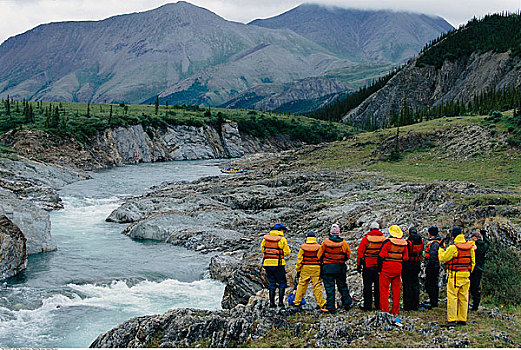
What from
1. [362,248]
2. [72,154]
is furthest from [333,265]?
[72,154]

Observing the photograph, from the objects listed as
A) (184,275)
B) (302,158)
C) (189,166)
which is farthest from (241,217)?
(189,166)

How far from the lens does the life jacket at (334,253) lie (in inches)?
462

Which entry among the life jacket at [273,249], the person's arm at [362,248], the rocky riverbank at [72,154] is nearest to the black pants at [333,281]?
the person's arm at [362,248]

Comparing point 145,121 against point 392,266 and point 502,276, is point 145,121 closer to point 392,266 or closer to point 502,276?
point 392,266

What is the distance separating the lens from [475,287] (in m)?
11.6

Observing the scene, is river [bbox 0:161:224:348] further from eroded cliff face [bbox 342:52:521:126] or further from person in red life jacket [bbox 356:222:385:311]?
eroded cliff face [bbox 342:52:521:126]

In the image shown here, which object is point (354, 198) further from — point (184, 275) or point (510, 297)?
point (510, 297)

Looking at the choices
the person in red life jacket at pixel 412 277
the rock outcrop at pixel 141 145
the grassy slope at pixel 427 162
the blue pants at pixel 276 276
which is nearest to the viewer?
the person in red life jacket at pixel 412 277

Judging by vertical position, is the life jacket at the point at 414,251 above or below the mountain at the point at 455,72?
below

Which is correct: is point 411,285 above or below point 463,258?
below

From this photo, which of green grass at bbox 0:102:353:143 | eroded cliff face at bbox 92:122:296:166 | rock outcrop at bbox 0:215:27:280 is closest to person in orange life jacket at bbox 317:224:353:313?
rock outcrop at bbox 0:215:27:280

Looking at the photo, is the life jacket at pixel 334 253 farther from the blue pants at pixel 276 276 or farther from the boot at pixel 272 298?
the boot at pixel 272 298

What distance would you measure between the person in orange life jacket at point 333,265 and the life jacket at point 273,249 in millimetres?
1109

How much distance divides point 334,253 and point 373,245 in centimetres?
101
